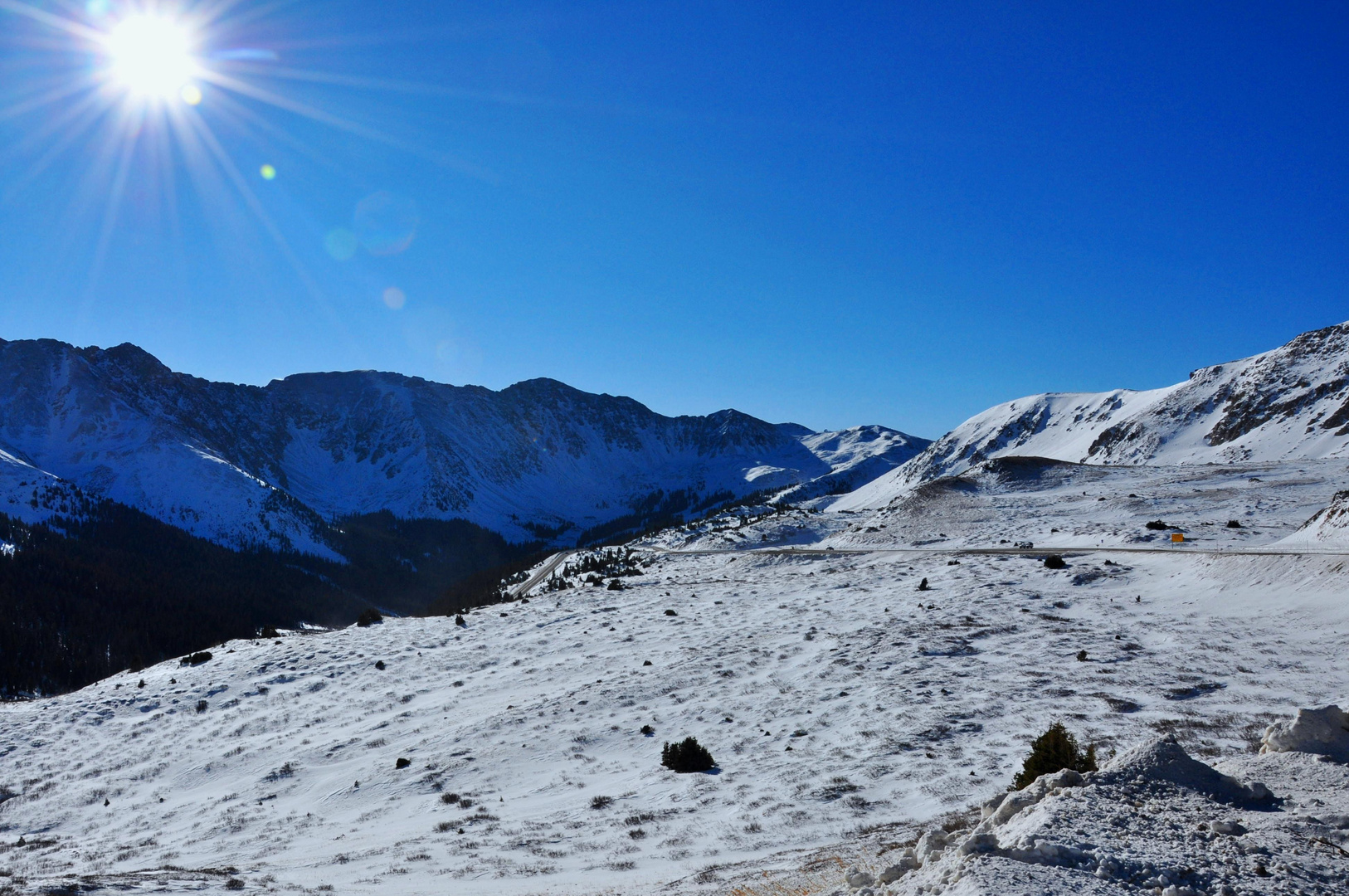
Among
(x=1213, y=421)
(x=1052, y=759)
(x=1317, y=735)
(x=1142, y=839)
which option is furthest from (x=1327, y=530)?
(x=1213, y=421)

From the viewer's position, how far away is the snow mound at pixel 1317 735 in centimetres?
880

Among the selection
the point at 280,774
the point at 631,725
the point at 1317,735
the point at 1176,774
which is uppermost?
the point at 1176,774

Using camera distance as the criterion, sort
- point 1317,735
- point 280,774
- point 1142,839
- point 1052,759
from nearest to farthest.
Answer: point 1142,839, point 1317,735, point 1052,759, point 280,774

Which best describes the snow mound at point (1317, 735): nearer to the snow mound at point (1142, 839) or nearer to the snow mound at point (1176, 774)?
the snow mound at point (1142, 839)

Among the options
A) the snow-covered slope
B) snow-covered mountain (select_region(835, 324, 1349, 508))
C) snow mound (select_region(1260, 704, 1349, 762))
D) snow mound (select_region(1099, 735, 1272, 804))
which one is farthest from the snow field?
snow-covered mountain (select_region(835, 324, 1349, 508))

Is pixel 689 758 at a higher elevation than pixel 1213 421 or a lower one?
lower

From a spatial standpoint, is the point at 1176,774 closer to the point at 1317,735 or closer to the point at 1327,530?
the point at 1317,735

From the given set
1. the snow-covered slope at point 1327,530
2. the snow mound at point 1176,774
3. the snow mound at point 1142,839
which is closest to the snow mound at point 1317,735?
the snow mound at point 1142,839

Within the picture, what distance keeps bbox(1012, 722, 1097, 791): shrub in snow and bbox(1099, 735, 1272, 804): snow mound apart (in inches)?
79.6

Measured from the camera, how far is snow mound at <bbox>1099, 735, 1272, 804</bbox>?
7.49m

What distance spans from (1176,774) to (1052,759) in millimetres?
2771

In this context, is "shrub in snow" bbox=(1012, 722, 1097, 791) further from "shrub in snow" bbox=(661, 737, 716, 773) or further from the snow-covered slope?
the snow-covered slope

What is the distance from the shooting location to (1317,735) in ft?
29.5

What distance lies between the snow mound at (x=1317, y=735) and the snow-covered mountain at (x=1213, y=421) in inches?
3596
